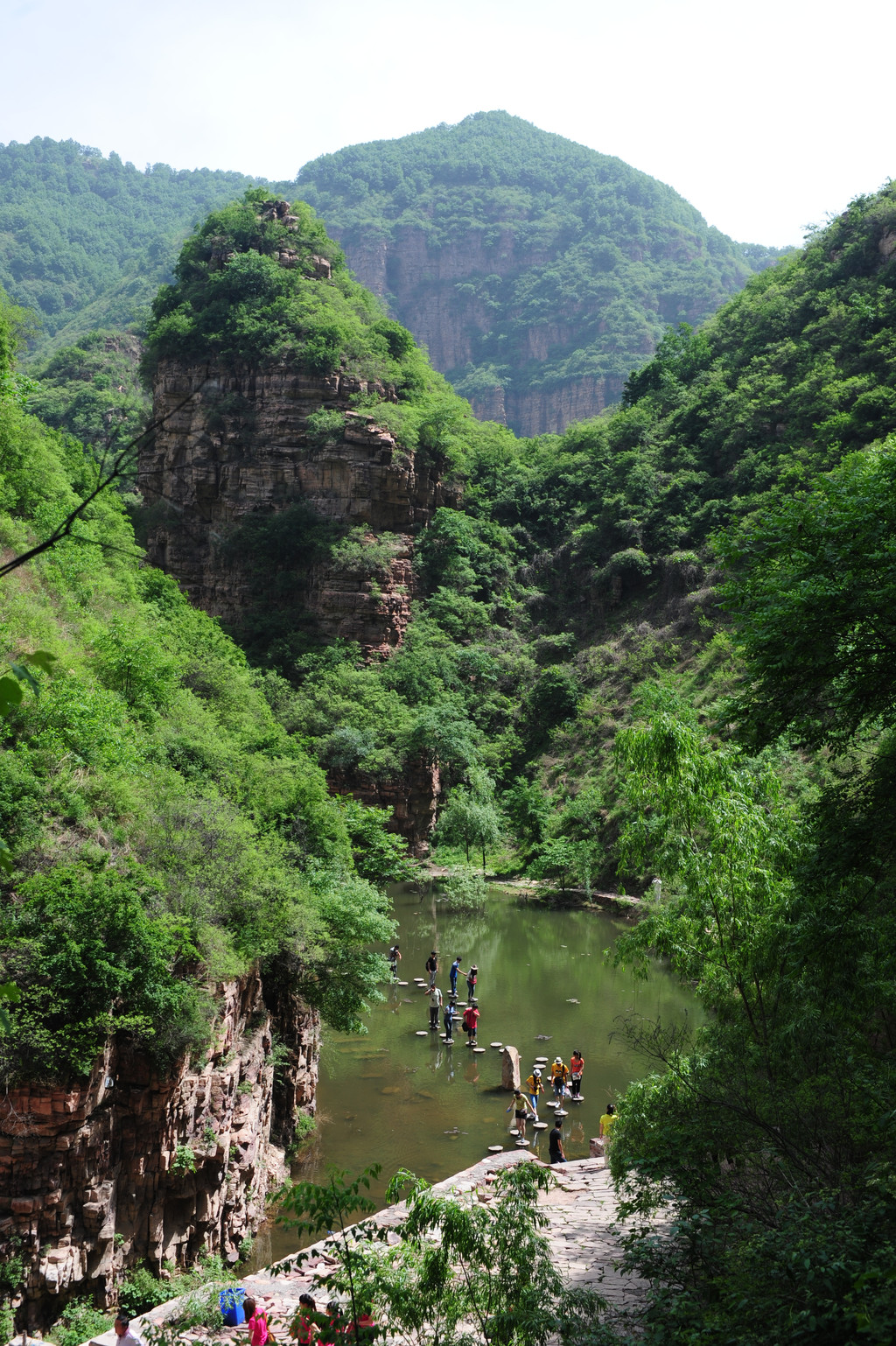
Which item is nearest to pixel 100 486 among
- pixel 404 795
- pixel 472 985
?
pixel 472 985

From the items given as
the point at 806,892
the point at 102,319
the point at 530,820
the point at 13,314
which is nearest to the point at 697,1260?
the point at 806,892

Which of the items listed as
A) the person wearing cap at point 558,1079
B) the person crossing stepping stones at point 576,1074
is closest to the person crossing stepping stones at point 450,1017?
the person crossing stepping stones at point 576,1074

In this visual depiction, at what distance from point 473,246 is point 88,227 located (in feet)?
175

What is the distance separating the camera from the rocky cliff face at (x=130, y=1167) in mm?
9383

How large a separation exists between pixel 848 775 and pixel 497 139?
173 m

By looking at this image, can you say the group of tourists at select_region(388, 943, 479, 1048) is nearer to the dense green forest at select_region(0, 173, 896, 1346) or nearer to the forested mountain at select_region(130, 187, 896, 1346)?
the dense green forest at select_region(0, 173, 896, 1346)

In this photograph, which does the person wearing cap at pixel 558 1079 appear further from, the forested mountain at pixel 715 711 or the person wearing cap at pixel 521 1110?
the forested mountain at pixel 715 711

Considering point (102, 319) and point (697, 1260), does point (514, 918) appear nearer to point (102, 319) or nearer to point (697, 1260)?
point (697, 1260)

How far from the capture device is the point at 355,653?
44.9m

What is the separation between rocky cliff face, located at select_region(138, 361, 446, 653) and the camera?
46.8 meters

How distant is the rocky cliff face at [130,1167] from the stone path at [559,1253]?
0.95 meters

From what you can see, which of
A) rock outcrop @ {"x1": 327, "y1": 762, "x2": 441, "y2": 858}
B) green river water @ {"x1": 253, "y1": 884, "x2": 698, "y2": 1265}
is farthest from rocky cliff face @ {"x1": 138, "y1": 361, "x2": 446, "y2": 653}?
green river water @ {"x1": 253, "y1": 884, "x2": 698, "y2": 1265}

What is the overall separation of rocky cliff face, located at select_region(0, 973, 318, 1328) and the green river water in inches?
58.4

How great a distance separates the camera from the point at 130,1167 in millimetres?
10477
